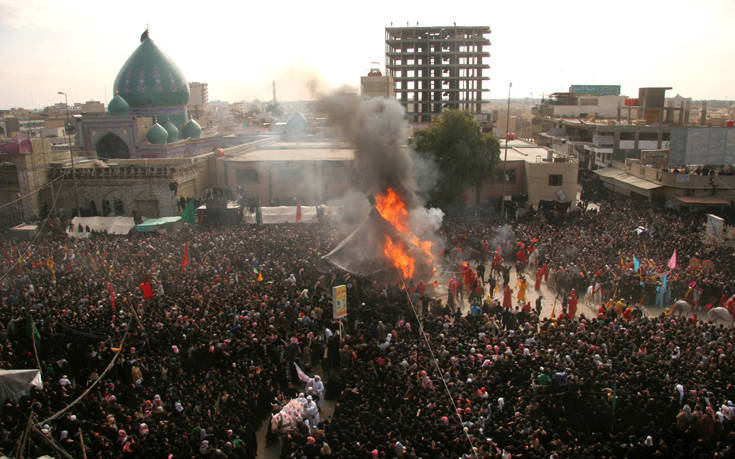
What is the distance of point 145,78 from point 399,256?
33.5 metres

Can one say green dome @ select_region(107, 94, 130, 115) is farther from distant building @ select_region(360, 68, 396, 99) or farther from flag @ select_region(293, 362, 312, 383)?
flag @ select_region(293, 362, 312, 383)

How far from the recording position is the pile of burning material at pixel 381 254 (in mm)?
17969

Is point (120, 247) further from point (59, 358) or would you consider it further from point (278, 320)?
point (278, 320)

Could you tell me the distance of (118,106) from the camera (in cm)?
4116

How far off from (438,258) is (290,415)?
11338 millimetres

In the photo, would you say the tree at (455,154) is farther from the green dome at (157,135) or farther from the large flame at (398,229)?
the green dome at (157,135)

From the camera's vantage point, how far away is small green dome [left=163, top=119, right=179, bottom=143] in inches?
1688

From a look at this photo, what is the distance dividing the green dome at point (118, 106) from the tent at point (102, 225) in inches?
701

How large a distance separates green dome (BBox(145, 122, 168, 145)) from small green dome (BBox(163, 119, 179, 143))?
2.34 m

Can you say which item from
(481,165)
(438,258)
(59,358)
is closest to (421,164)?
(481,165)

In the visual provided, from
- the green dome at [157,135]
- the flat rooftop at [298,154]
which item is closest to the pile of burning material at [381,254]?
the flat rooftop at [298,154]

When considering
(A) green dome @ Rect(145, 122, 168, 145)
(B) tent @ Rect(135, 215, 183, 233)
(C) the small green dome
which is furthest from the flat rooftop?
(B) tent @ Rect(135, 215, 183, 233)

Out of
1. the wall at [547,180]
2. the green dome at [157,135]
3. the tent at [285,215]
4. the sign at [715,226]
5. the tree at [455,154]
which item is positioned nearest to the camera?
the sign at [715,226]

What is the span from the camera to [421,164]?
2892 cm
